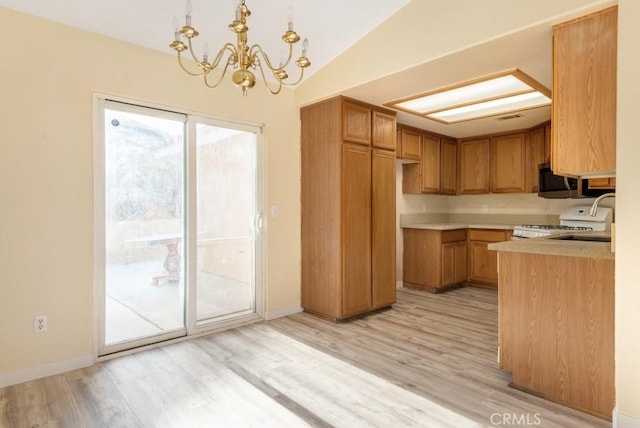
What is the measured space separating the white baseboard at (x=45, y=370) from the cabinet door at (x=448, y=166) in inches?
194

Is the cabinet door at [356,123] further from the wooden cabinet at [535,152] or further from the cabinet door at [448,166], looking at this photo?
the wooden cabinet at [535,152]

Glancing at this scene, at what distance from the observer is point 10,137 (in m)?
2.42

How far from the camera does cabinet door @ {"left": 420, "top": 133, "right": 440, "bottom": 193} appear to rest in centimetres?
530

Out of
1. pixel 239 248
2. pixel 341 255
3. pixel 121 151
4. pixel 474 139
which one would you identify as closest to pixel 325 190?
pixel 341 255

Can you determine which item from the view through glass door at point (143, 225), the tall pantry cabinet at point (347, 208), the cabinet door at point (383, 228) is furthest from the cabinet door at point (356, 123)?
the view through glass door at point (143, 225)

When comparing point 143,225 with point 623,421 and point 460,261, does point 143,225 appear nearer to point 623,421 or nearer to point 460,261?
point 623,421

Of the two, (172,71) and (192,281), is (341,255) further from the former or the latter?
(172,71)

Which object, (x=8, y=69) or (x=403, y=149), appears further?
→ (x=403, y=149)

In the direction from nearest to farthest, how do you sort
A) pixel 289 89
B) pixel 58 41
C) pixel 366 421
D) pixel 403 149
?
pixel 366 421 → pixel 58 41 → pixel 289 89 → pixel 403 149

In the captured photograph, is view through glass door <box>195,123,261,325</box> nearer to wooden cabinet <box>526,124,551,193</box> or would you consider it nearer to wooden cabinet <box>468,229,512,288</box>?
wooden cabinet <box>468,229,512,288</box>

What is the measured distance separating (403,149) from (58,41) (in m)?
3.85

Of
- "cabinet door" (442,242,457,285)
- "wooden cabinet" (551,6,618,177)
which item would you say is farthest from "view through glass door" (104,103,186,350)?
"cabinet door" (442,242,457,285)

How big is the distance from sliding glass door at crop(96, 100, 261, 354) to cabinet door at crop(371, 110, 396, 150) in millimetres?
1336

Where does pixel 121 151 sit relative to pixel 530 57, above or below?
below
